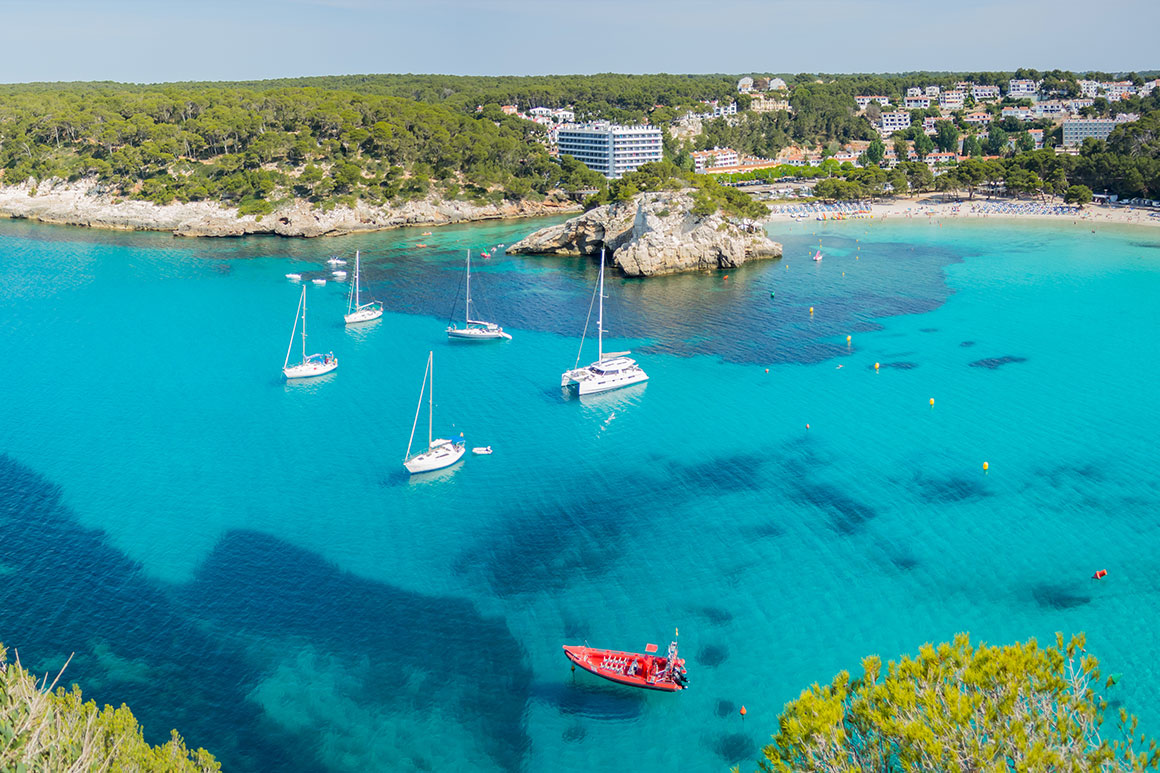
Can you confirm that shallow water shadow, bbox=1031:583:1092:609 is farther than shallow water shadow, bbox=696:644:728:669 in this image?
Yes

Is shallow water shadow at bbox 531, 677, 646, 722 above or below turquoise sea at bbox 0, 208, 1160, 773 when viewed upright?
below

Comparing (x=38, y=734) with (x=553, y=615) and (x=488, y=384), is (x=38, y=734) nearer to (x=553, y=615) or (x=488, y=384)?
(x=553, y=615)

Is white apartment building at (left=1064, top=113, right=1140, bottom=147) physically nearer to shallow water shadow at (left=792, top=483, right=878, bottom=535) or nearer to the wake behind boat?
shallow water shadow at (left=792, top=483, right=878, bottom=535)

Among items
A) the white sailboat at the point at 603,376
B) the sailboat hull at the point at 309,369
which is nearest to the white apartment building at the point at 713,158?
the white sailboat at the point at 603,376

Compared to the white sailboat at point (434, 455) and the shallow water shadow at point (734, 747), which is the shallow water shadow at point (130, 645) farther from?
the white sailboat at point (434, 455)

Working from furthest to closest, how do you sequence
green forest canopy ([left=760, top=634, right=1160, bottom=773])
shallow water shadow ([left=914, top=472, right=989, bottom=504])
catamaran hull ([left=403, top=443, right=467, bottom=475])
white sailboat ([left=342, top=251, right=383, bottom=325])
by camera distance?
white sailboat ([left=342, top=251, right=383, bottom=325]) < catamaran hull ([left=403, top=443, right=467, bottom=475]) < shallow water shadow ([left=914, top=472, right=989, bottom=504]) < green forest canopy ([left=760, top=634, right=1160, bottom=773])

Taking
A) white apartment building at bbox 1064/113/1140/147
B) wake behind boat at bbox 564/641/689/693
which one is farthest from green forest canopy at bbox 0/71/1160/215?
wake behind boat at bbox 564/641/689/693

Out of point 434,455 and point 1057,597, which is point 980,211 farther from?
point 434,455

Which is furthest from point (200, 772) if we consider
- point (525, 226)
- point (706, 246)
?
point (525, 226)
